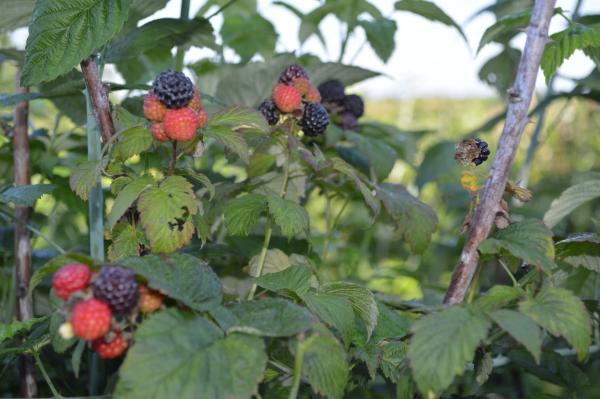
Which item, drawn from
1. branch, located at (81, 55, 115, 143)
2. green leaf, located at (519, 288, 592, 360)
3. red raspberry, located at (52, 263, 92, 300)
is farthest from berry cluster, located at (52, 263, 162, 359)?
green leaf, located at (519, 288, 592, 360)

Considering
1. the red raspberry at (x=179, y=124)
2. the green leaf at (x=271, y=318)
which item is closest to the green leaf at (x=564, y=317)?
the green leaf at (x=271, y=318)

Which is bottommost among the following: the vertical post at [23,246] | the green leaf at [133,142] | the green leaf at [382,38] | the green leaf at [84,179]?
the vertical post at [23,246]

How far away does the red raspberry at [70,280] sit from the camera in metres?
0.72

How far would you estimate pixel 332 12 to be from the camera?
1.85 m

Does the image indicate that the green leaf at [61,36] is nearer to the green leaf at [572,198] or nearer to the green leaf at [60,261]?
the green leaf at [60,261]

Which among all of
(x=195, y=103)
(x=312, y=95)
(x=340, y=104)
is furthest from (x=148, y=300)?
(x=340, y=104)

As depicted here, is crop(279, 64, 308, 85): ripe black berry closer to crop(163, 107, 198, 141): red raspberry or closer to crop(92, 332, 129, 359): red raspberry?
crop(163, 107, 198, 141): red raspberry

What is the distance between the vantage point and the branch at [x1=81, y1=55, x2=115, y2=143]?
105 cm

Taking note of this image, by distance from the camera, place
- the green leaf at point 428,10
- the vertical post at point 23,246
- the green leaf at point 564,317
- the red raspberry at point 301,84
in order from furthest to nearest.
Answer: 1. the green leaf at point 428,10
2. the vertical post at point 23,246
3. the red raspberry at point 301,84
4. the green leaf at point 564,317

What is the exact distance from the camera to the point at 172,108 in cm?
94

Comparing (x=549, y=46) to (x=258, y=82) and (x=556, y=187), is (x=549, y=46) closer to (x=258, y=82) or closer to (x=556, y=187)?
(x=258, y=82)

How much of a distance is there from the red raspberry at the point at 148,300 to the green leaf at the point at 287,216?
29cm

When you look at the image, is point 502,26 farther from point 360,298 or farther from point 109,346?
point 109,346

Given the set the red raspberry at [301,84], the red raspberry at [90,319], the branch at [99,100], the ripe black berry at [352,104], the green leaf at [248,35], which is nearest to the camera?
the red raspberry at [90,319]
